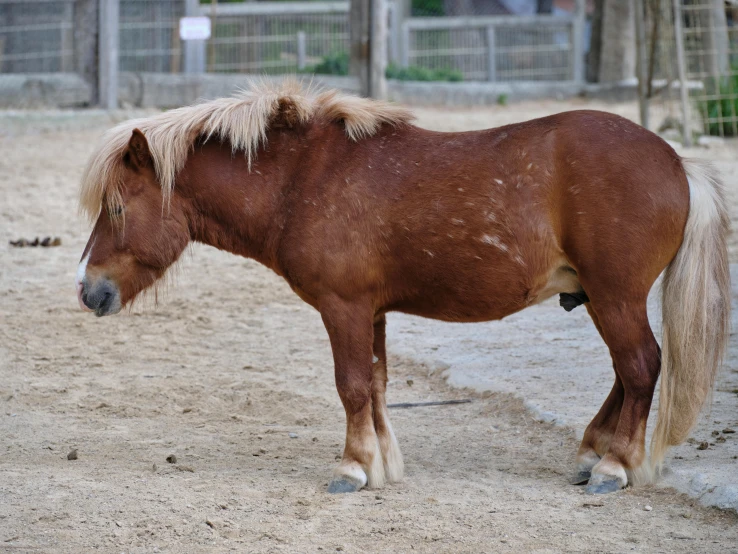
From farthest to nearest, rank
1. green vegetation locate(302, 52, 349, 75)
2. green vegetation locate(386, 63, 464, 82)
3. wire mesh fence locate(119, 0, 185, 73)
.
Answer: green vegetation locate(386, 63, 464, 82) < green vegetation locate(302, 52, 349, 75) < wire mesh fence locate(119, 0, 185, 73)

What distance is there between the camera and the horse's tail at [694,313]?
369 centimetres

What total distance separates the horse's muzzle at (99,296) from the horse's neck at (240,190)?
449 millimetres

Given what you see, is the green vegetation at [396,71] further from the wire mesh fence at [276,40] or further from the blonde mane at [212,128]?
the blonde mane at [212,128]

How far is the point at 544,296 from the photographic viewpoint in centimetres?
397

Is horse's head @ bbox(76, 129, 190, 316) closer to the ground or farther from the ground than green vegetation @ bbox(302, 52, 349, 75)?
closer to the ground

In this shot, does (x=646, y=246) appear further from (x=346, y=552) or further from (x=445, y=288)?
(x=346, y=552)

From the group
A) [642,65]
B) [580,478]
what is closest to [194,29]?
[642,65]

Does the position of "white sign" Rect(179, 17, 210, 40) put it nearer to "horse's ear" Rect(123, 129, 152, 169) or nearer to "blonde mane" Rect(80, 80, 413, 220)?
"blonde mane" Rect(80, 80, 413, 220)

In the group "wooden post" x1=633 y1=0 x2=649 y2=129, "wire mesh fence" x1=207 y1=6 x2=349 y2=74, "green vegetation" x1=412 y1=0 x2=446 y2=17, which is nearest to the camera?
"wooden post" x1=633 y1=0 x2=649 y2=129

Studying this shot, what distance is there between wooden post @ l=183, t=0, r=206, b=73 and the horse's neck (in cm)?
1145

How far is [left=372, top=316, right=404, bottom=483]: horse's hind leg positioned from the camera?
3.97 meters

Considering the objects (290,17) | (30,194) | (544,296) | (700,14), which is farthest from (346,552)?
(290,17)

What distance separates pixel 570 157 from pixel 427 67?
1674cm

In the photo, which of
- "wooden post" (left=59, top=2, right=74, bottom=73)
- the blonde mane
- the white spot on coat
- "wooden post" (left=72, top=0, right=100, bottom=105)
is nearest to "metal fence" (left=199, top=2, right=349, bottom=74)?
"wooden post" (left=59, top=2, right=74, bottom=73)
